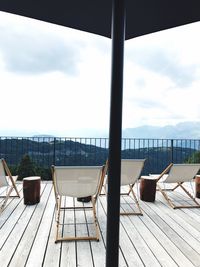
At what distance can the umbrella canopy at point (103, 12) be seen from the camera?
6.94 feet

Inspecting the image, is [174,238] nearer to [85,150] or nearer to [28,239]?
[28,239]

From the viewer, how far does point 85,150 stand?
736cm

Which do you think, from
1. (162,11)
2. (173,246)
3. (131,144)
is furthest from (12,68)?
(173,246)

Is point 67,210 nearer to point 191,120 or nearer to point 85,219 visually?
point 85,219

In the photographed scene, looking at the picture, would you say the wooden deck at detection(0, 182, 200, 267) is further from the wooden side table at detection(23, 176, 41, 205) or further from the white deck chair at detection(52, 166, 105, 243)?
the white deck chair at detection(52, 166, 105, 243)

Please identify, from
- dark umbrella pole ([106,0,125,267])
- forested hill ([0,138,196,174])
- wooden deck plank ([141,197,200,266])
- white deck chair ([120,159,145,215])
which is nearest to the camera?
dark umbrella pole ([106,0,125,267])

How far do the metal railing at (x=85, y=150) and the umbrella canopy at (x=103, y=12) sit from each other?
4220 millimetres

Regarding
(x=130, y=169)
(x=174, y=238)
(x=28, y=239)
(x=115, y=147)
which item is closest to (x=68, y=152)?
(x=130, y=169)

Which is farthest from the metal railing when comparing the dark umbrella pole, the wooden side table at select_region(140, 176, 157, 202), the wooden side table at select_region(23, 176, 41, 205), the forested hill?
the dark umbrella pole

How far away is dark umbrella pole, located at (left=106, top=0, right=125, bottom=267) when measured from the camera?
135 centimetres

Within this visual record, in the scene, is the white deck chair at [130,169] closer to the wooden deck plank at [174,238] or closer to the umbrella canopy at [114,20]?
the wooden deck plank at [174,238]

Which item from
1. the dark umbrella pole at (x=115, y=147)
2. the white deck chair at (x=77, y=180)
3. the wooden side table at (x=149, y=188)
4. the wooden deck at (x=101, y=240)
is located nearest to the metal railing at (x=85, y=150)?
the wooden side table at (x=149, y=188)

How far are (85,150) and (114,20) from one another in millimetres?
6117

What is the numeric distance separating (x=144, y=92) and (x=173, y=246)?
924cm
